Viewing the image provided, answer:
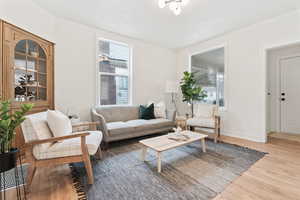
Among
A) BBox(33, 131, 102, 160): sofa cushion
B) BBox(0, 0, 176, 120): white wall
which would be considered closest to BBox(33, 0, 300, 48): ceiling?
BBox(0, 0, 176, 120): white wall

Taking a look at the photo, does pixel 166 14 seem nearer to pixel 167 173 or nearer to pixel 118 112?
pixel 118 112

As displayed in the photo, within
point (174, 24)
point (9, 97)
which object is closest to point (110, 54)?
point (174, 24)

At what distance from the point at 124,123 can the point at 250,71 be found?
3121 mm

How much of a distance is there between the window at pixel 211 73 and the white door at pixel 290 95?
1.60 m

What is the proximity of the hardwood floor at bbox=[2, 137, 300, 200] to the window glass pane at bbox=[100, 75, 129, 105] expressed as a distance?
198cm

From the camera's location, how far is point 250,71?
10.8 feet

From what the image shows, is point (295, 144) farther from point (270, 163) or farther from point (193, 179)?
point (193, 179)

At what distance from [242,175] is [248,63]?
2.58 metres

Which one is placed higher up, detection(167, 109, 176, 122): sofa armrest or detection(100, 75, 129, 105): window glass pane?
detection(100, 75, 129, 105): window glass pane

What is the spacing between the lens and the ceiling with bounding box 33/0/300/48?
8.27 feet

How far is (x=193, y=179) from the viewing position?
5.84 ft

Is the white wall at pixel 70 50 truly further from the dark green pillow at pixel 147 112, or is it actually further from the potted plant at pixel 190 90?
the potted plant at pixel 190 90

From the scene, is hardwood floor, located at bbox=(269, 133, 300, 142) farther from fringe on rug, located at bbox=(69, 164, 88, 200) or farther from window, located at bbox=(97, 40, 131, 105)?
fringe on rug, located at bbox=(69, 164, 88, 200)

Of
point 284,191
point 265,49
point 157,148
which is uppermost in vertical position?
point 265,49
